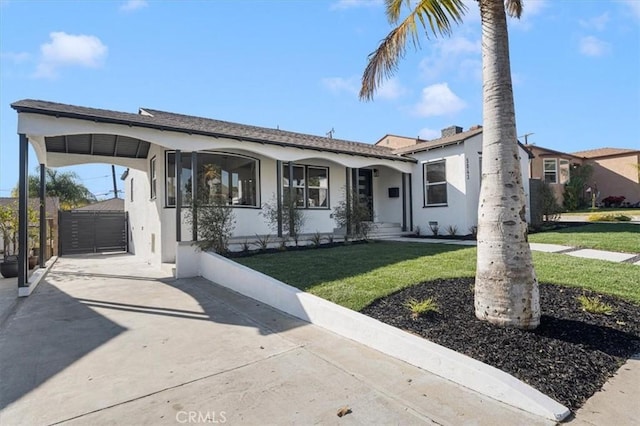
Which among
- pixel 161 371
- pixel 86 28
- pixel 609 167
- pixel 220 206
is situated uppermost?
pixel 86 28

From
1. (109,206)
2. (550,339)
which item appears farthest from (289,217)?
(109,206)

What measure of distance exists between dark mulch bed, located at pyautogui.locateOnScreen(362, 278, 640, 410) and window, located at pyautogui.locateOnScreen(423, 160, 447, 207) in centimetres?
871

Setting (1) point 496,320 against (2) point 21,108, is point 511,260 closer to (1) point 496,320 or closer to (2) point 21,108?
(1) point 496,320

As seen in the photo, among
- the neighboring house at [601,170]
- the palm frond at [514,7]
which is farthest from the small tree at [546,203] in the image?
the neighboring house at [601,170]

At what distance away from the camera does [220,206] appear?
9594 mm

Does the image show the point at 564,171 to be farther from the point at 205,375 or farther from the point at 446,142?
the point at 205,375

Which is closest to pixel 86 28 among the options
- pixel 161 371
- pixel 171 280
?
pixel 171 280

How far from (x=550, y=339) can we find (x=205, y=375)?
3.57m

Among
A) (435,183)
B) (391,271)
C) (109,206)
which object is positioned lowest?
(391,271)

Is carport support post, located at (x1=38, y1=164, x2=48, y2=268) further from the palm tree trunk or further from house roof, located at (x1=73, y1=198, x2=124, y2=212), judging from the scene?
house roof, located at (x1=73, y1=198, x2=124, y2=212)

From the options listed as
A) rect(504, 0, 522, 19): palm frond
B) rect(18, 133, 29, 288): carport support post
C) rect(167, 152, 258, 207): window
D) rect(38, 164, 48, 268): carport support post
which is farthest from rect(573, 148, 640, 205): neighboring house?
rect(38, 164, 48, 268): carport support post

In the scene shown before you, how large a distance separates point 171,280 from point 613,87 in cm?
1613

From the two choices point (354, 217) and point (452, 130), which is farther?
point (452, 130)

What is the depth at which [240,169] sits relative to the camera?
1199 centimetres
